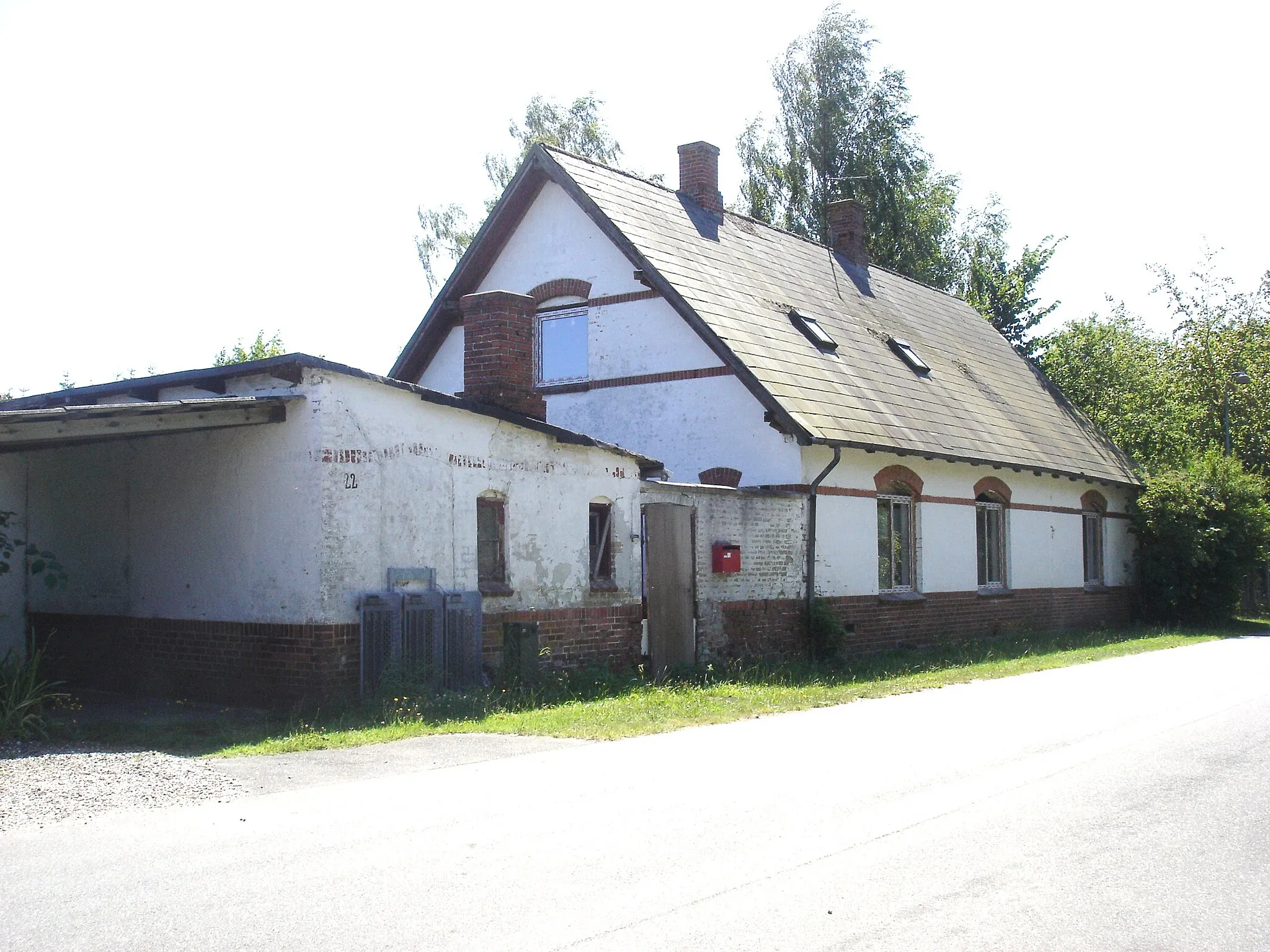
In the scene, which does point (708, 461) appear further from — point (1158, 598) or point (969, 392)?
point (1158, 598)

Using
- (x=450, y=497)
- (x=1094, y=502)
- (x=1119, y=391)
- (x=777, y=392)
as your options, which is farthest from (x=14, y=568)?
(x=1119, y=391)

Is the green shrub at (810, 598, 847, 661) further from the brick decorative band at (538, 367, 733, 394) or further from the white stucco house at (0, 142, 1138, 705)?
the brick decorative band at (538, 367, 733, 394)

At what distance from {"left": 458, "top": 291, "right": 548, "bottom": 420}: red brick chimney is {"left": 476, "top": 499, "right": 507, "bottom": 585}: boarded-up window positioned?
1370mm

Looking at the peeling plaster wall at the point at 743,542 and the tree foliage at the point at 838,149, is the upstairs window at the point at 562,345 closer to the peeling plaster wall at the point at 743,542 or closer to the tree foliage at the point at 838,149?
the peeling plaster wall at the point at 743,542

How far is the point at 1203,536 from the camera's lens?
25.9 metres

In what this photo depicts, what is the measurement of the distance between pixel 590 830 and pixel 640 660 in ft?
26.0

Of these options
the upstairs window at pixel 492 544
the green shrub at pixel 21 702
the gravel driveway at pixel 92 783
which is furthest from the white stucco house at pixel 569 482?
the gravel driveway at pixel 92 783

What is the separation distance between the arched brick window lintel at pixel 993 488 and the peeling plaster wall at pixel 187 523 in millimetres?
13466

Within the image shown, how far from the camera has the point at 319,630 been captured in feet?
36.7

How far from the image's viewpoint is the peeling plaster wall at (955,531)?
58.1 feet

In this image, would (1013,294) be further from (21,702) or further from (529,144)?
(21,702)

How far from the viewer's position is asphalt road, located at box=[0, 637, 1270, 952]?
4.89 meters

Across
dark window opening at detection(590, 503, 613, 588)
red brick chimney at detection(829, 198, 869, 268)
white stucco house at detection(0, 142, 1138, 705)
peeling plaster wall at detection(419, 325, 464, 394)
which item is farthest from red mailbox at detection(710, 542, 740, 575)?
red brick chimney at detection(829, 198, 869, 268)

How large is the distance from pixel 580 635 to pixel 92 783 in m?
6.64
